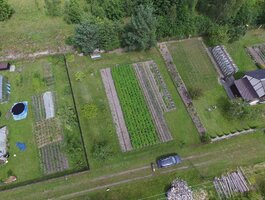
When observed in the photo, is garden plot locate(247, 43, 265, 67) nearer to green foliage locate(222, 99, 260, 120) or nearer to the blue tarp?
green foliage locate(222, 99, 260, 120)

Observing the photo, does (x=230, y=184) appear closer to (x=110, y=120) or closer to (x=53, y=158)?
(x=110, y=120)

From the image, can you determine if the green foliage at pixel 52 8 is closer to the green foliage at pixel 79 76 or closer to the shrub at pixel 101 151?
the green foliage at pixel 79 76

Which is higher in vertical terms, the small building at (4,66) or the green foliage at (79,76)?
the small building at (4,66)

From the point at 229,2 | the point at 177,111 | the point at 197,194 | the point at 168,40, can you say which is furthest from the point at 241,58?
the point at 197,194

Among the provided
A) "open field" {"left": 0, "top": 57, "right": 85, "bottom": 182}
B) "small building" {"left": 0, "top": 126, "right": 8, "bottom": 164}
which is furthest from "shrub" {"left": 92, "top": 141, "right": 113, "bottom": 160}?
"small building" {"left": 0, "top": 126, "right": 8, "bottom": 164}

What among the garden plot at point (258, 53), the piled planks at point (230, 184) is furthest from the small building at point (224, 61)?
the piled planks at point (230, 184)

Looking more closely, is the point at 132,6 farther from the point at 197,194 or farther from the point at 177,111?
the point at 197,194
